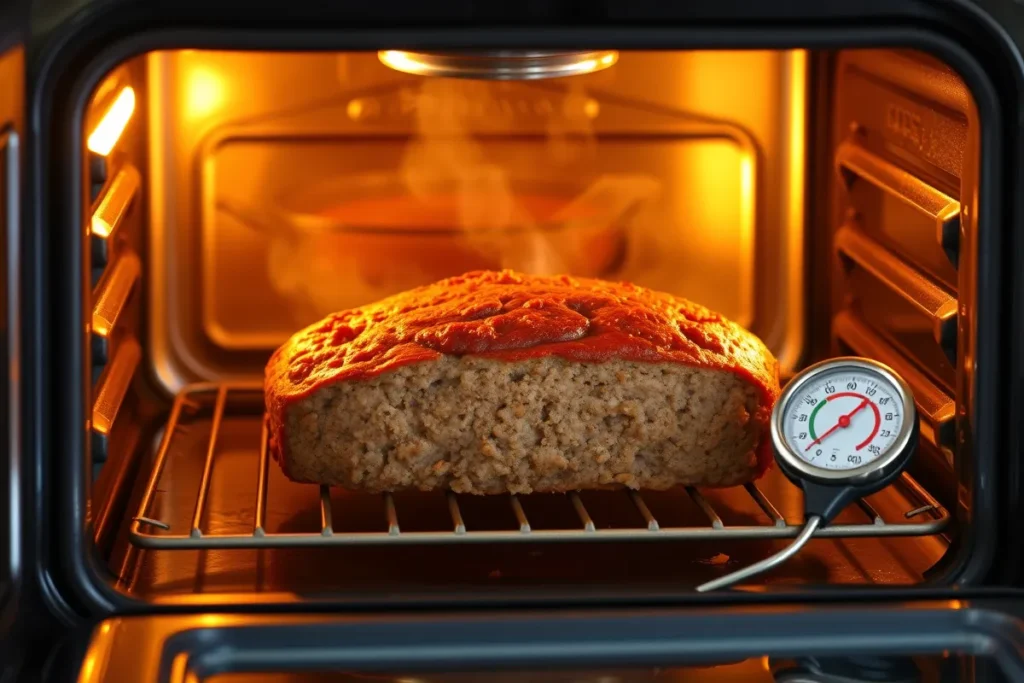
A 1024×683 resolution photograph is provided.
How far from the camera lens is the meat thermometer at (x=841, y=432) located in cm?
144

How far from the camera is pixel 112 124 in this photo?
5.40ft

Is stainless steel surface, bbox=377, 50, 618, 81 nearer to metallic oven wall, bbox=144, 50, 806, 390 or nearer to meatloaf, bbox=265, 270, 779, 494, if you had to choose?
meatloaf, bbox=265, 270, 779, 494

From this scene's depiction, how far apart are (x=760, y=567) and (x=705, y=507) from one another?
15 centimetres

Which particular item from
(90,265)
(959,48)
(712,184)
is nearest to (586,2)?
(959,48)

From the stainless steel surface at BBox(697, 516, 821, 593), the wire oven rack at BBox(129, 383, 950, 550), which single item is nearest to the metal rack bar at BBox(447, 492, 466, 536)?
the wire oven rack at BBox(129, 383, 950, 550)

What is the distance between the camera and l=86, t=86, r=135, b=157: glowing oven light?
59.5 inches

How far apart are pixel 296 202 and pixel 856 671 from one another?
110 cm

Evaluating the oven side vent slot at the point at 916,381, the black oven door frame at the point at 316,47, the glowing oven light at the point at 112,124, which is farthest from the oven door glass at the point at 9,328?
the oven side vent slot at the point at 916,381

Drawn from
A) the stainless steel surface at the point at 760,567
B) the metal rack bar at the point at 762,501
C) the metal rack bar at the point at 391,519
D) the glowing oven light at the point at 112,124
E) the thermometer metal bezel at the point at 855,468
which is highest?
the glowing oven light at the point at 112,124

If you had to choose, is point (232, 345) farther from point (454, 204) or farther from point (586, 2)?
point (586, 2)

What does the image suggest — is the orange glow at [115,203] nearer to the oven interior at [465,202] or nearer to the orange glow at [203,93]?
the oven interior at [465,202]

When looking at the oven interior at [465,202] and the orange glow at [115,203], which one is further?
the oven interior at [465,202]

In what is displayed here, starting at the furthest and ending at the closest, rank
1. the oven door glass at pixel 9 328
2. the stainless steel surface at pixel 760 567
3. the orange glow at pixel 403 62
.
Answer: the orange glow at pixel 403 62, the stainless steel surface at pixel 760 567, the oven door glass at pixel 9 328

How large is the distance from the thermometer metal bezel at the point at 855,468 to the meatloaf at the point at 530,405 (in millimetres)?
70
